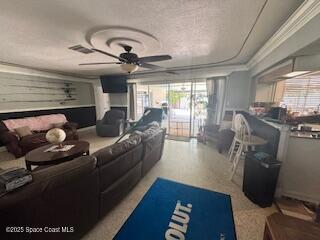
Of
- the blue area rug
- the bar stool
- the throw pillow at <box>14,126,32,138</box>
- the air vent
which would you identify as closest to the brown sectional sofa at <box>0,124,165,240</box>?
the blue area rug

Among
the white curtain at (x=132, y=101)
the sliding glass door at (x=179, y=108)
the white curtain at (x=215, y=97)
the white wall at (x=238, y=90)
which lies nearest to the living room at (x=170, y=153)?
the white wall at (x=238, y=90)

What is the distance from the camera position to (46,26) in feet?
6.54

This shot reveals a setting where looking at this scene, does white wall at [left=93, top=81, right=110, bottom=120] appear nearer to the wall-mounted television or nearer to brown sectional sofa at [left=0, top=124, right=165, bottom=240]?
the wall-mounted television

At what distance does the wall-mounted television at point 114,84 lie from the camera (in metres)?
6.10

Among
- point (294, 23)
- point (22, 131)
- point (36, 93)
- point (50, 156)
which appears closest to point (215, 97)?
point (294, 23)

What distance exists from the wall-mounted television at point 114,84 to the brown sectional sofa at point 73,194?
4.51 m

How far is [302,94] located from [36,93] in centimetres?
794

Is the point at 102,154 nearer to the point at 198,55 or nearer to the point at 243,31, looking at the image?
the point at 243,31

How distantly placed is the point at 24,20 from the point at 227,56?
146 inches

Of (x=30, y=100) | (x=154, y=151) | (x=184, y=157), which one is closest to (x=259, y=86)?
(x=184, y=157)

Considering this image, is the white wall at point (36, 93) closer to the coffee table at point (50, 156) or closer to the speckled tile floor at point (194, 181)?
the speckled tile floor at point (194, 181)

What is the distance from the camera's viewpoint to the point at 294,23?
175cm

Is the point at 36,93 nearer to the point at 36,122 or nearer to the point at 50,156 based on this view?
the point at 36,122

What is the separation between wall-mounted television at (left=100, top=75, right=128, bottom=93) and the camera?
610 centimetres
